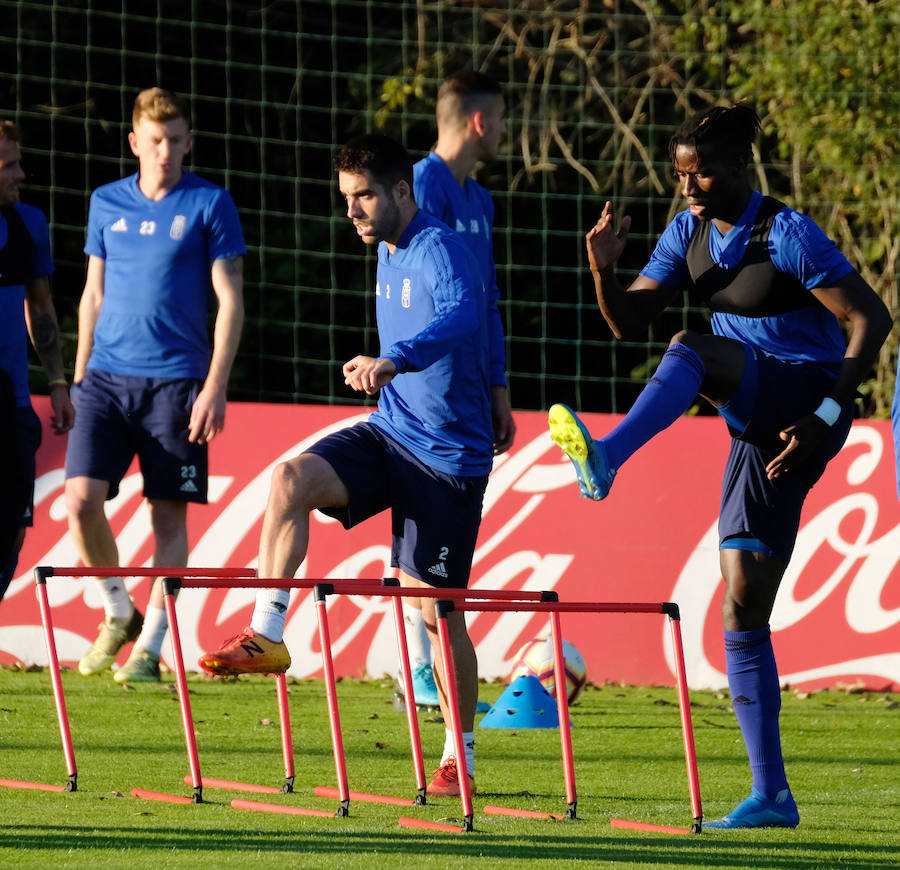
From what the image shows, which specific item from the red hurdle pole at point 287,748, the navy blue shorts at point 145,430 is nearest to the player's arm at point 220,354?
the navy blue shorts at point 145,430

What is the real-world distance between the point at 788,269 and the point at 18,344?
11.6 feet

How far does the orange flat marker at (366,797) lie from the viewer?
17.6 ft

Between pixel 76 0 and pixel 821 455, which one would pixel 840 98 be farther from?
pixel 821 455


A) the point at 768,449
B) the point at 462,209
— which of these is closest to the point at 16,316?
the point at 462,209

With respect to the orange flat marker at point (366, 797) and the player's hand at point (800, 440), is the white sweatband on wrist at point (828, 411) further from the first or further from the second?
the orange flat marker at point (366, 797)

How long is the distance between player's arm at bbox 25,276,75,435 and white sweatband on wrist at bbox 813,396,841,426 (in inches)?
151

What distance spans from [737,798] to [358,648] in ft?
11.4

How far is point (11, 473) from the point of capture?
6.73 meters

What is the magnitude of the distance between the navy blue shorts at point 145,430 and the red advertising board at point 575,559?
0.96m

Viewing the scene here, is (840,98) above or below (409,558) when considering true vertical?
above

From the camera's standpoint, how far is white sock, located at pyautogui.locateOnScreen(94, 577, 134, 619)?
791 centimetres

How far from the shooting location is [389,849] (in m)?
4.47

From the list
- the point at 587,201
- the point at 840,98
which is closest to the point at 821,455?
the point at 840,98

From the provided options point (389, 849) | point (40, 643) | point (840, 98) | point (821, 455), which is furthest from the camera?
point (840, 98)
